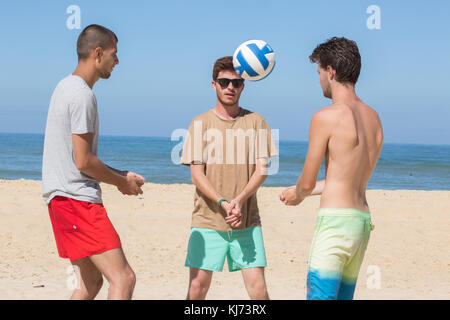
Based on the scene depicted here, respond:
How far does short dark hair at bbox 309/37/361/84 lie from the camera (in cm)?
330

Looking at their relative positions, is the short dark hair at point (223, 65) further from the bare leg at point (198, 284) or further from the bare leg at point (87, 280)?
the bare leg at point (87, 280)

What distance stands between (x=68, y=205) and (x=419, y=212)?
9.96m

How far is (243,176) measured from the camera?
4.31m

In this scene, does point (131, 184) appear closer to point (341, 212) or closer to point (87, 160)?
point (87, 160)

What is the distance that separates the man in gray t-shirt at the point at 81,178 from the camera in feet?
11.5

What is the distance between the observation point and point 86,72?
12.1ft

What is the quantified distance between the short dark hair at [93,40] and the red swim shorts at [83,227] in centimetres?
94

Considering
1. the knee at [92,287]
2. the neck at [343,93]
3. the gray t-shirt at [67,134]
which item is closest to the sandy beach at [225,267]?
the knee at [92,287]

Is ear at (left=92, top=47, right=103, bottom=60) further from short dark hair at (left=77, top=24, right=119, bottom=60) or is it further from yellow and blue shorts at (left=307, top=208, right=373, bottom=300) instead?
yellow and blue shorts at (left=307, top=208, right=373, bottom=300)

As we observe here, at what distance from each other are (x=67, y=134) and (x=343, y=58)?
1.70 metres

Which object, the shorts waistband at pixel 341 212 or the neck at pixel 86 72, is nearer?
the shorts waistband at pixel 341 212

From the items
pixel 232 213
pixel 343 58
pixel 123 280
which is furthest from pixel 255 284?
pixel 343 58

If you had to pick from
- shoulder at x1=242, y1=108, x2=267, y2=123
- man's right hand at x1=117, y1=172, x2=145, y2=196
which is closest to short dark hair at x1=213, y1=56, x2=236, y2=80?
shoulder at x1=242, y1=108, x2=267, y2=123
